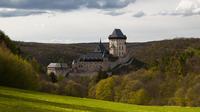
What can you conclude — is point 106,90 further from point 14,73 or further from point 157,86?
point 14,73

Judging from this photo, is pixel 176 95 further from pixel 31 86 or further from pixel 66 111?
pixel 66 111

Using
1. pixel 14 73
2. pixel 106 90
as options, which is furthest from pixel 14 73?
pixel 106 90

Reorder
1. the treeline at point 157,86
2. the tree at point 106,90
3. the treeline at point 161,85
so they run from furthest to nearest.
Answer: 1. the tree at point 106,90
2. the treeline at point 157,86
3. the treeline at point 161,85

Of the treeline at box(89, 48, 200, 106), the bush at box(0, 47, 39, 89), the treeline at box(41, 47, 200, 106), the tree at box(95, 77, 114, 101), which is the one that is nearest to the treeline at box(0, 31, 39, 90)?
the bush at box(0, 47, 39, 89)

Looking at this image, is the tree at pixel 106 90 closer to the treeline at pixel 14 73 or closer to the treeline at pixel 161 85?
the treeline at pixel 161 85

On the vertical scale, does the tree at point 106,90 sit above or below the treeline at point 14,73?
below

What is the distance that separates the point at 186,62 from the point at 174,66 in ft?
11.1

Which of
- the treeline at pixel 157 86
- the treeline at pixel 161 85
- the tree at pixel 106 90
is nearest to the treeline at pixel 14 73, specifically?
the treeline at pixel 157 86

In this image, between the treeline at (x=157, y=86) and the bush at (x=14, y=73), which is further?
the treeline at (x=157, y=86)

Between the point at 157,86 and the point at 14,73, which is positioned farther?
the point at 157,86

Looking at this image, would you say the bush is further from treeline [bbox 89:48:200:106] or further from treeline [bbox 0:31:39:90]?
treeline [bbox 89:48:200:106]

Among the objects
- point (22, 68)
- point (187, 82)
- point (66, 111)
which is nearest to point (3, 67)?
point (22, 68)

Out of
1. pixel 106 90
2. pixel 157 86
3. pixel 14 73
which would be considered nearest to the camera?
pixel 14 73

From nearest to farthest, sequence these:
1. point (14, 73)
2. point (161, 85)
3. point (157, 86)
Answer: point (14, 73), point (161, 85), point (157, 86)
